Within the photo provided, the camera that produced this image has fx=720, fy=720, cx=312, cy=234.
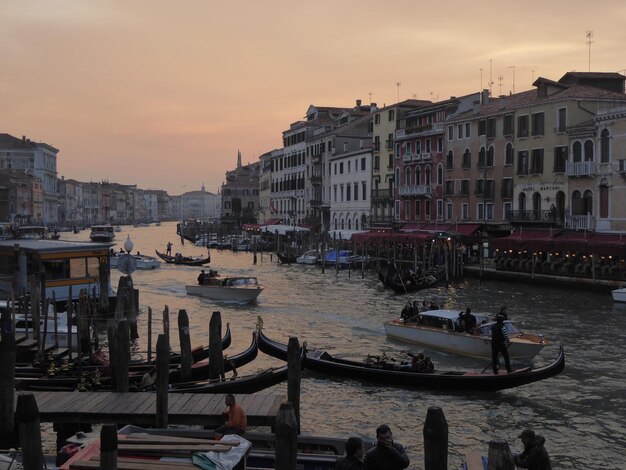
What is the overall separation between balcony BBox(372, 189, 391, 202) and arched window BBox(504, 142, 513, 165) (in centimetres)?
1350

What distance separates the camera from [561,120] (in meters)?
39.3

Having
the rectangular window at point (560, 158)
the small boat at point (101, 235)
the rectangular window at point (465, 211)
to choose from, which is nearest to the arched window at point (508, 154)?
the rectangular window at point (560, 158)

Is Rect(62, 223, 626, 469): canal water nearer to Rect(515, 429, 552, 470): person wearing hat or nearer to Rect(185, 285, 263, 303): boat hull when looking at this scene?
Rect(185, 285, 263, 303): boat hull

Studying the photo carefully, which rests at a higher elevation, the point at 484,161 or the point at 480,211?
the point at 484,161

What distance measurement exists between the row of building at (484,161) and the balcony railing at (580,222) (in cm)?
6

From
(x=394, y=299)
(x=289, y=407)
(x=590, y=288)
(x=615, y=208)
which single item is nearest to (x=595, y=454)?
(x=289, y=407)

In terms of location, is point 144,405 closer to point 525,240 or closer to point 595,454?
point 595,454

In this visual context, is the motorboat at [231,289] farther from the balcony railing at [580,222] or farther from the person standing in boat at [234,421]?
the person standing in boat at [234,421]

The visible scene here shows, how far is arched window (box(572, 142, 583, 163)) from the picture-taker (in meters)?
38.0

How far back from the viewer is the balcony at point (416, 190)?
51.2 metres

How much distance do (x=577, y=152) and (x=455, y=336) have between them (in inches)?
911

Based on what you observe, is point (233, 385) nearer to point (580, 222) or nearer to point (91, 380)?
point (91, 380)

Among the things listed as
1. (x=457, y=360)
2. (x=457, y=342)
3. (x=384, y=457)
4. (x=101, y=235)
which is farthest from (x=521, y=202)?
(x=101, y=235)

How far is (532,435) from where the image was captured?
8.75 meters
